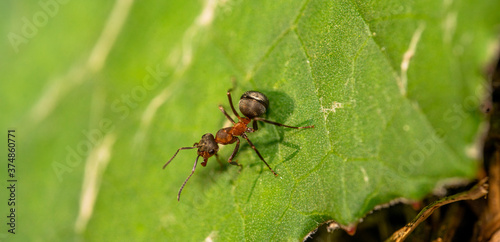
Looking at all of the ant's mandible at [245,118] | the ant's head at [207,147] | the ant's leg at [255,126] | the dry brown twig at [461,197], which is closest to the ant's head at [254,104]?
the ant's mandible at [245,118]

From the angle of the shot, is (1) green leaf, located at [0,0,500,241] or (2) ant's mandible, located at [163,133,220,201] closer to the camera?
→ (1) green leaf, located at [0,0,500,241]

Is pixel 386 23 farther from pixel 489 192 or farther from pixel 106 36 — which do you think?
pixel 106 36

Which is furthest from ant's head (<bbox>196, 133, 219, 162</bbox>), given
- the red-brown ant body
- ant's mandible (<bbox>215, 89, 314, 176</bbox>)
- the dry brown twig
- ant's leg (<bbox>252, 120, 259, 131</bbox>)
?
the dry brown twig

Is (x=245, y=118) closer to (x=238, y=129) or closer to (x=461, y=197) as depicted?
(x=238, y=129)

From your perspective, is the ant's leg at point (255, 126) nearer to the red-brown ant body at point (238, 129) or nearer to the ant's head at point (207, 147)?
the red-brown ant body at point (238, 129)

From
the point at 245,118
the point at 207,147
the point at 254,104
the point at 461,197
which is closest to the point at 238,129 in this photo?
the point at 245,118

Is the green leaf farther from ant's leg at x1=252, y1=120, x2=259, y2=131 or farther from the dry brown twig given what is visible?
the dry brown twig

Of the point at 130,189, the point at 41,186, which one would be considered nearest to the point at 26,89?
the point at 41,186
